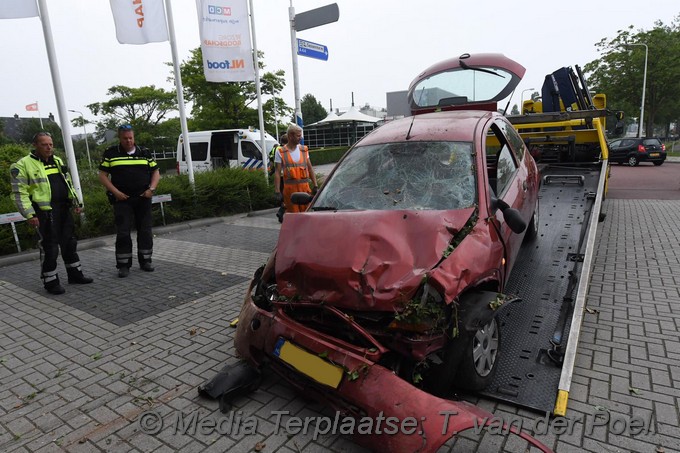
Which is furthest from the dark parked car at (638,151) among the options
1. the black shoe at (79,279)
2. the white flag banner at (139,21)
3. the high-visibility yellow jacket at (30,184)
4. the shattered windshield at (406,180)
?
the high-visibility yellow jacket at (30,184)

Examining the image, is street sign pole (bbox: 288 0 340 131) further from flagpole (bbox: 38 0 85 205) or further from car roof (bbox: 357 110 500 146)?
car roof (bbox: 357 110 500 146)

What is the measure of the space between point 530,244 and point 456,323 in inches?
124

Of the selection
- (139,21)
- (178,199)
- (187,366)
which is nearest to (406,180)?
(187,366)

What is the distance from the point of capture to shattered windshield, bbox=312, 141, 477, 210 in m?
3.22

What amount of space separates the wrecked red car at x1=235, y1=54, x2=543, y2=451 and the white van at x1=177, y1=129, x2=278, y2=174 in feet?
42.6

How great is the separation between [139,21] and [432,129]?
7703 mm

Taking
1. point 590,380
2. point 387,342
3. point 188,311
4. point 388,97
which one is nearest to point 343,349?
point 387,342

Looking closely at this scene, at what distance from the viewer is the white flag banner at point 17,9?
6.85 meters

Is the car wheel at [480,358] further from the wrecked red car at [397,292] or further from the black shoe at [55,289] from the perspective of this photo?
the black shoe at [55,289]

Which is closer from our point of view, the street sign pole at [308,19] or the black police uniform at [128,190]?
the black police uniform at [128,190]

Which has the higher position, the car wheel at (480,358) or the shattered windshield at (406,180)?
the shattered windshield at (406,180)

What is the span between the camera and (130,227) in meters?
5.77

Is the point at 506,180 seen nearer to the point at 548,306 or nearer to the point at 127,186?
the point at 548,306

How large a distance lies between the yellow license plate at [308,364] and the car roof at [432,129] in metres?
2.09
